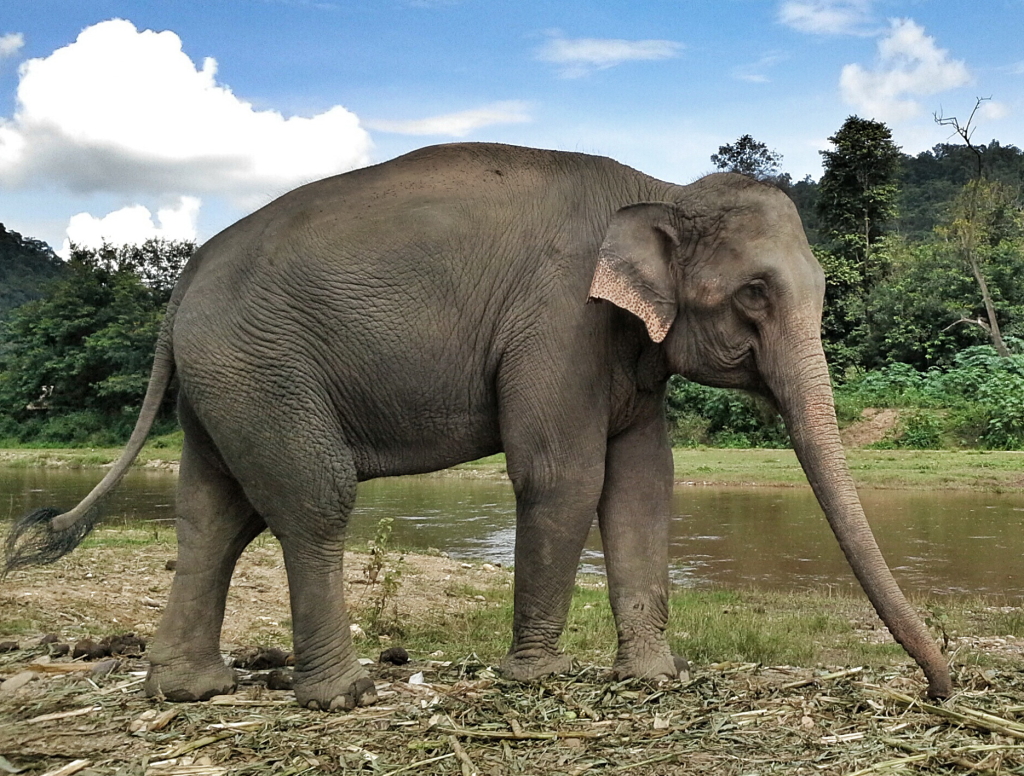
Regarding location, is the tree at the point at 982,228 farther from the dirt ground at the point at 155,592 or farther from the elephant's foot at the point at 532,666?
the elephant's foot at the point at 532,666

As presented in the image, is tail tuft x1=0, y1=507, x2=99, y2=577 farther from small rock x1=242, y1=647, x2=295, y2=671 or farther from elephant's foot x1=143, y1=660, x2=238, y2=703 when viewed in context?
small rock x1=242, y1=647, x2=295, y2=671

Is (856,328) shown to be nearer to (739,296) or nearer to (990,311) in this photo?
(990,311)

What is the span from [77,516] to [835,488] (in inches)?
145

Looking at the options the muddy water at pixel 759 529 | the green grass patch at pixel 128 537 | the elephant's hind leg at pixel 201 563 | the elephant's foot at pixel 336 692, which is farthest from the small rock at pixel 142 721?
the muddy water at pixel 759 529

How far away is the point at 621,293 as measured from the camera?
4.86 metres

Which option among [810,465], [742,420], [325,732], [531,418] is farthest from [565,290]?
[742,420]

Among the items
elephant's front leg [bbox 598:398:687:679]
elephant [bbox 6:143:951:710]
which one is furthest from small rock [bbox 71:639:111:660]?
elephant's front leg [bbox 598:398:687:679]

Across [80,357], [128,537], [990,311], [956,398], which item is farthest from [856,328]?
[80,357]

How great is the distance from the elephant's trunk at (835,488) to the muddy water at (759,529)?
6572 millimetres

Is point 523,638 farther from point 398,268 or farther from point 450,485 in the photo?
point 450,485

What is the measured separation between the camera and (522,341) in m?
4.98

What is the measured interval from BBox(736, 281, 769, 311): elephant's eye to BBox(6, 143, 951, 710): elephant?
0.03 feet

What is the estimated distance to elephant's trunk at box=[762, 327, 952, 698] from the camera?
4.40 meters

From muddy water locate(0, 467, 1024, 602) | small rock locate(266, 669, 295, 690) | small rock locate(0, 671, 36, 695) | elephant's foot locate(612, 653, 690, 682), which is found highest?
elephant's foot locate(612, 653, 690, 682)
